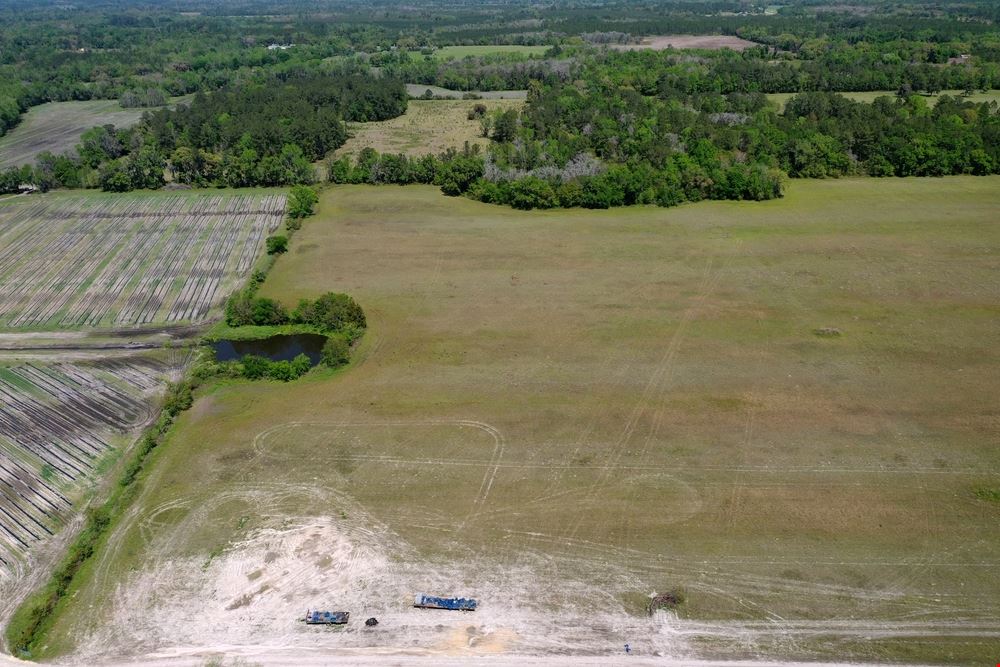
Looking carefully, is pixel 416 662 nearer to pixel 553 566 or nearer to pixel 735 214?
pixel 553 566

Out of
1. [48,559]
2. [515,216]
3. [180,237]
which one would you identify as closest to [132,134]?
[180,237]

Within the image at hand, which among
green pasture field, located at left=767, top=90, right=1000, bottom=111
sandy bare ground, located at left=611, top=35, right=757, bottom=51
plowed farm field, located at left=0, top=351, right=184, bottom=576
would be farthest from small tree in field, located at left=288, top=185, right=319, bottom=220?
sandy bare ground, located at left=611, top=35, right=757, bottom=51

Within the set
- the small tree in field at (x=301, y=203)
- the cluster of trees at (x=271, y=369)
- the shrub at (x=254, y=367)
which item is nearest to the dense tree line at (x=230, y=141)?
the small tree in field at (x=301, y=203)

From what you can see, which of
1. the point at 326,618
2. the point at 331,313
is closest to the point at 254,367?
the point at 331,313

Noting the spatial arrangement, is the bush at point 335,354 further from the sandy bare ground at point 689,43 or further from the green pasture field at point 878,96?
the sandy bare ground at point 689,43

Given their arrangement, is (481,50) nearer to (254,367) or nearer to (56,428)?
(254,367)

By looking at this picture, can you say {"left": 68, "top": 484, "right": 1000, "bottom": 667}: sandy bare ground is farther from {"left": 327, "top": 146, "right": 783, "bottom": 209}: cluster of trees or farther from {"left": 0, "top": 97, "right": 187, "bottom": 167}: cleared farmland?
{"left": 0, "top": 97, "right": 187, "bottom": 167}: cleared farmland
